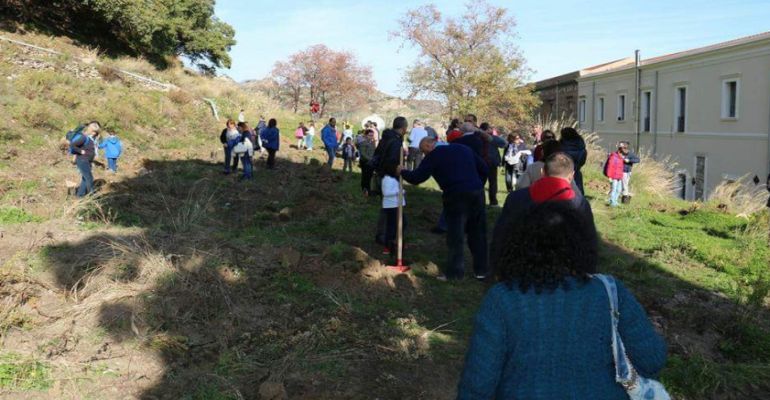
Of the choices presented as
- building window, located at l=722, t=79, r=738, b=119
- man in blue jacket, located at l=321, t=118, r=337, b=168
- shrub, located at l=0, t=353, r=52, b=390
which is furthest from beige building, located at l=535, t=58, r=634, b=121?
shrub, located at l=0, t=353, r=52, b=390

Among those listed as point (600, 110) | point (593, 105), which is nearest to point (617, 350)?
point (600, 110)

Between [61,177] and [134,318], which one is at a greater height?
[61,177]

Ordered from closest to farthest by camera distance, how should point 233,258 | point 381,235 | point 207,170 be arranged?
point 233,258 → point 381,235 → point 207,170

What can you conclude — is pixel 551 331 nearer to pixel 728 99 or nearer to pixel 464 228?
pixel 464 228

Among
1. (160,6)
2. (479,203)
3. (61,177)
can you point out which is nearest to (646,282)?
(479,203)

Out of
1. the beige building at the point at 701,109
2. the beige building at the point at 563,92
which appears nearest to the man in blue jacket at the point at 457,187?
the beige building at the point at 701,109

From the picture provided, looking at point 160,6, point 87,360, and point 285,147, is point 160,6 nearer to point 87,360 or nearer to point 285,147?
point 285,147

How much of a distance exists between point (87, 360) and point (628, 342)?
3940mm

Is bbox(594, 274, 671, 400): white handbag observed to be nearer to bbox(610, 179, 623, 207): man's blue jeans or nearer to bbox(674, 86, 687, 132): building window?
bbox(610, 179, 623, 207): man's blue jeans

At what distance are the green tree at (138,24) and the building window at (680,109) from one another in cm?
2346

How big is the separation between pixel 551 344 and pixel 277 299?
4.17 metres

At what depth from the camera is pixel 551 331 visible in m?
2.18

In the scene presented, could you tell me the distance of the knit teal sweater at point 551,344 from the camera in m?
2.18

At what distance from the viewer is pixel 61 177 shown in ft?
42.6
